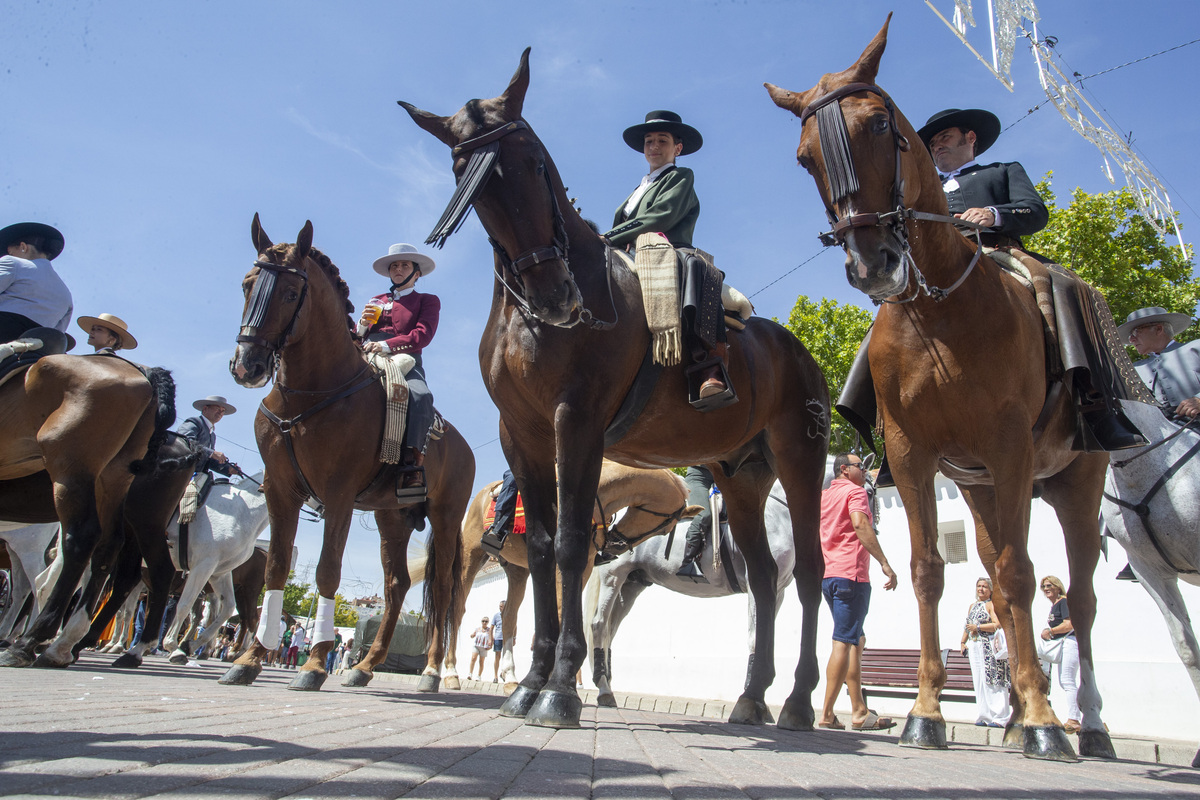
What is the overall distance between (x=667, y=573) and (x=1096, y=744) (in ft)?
21.7

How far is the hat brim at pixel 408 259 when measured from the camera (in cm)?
886

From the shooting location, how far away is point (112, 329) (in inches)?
415

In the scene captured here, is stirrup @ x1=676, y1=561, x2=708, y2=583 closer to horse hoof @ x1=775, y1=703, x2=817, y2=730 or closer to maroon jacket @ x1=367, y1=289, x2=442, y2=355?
maroon jacket @ x1=367, y1=289, x2=442, y2=355

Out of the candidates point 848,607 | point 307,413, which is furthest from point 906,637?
point 307,413

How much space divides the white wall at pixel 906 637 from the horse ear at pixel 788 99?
9842mm

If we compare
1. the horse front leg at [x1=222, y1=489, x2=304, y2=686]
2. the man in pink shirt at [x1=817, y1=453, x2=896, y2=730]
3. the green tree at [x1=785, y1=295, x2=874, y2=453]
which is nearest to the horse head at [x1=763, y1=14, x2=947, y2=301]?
the man in pink shirt at [x1=817, y1=453, x2=896, y2=730]

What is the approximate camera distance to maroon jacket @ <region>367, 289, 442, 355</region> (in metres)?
8.55

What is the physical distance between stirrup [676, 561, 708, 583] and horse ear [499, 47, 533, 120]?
719cm

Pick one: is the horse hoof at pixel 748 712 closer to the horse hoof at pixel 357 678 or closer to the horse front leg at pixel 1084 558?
the horse front leg at pixel 1084 558

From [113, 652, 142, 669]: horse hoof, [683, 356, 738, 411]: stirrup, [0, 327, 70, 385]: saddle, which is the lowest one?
[113, 652, 142, 669]: horse hoof

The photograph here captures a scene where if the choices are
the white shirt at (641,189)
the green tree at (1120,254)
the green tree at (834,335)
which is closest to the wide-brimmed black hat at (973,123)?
the white shirt at (641,189)

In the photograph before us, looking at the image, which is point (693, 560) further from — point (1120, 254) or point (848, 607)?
point (1120, 254)

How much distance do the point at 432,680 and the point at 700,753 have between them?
516cm

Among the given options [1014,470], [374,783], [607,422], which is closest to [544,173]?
[607,422]
